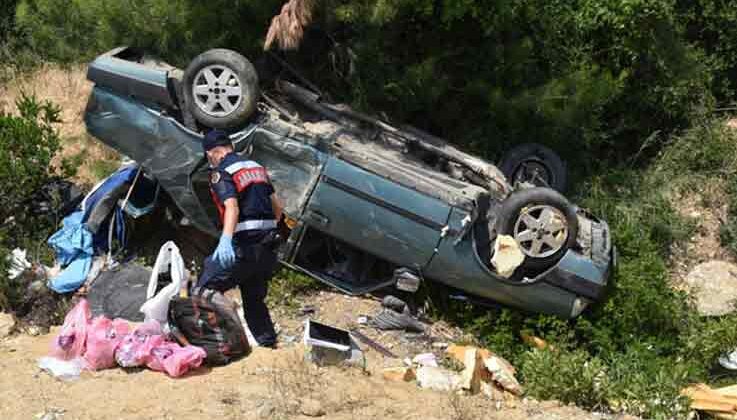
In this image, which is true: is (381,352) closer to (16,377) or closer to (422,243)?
(422,243)

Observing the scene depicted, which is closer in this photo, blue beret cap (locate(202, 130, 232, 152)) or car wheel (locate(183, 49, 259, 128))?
blue beret cap (locate(202, 130, 232, 152))

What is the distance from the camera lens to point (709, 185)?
423 inches

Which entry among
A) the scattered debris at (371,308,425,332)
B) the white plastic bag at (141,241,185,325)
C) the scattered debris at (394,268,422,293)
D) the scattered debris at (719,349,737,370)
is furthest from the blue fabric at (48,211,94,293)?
the scattered debris at (719,349,737,370)

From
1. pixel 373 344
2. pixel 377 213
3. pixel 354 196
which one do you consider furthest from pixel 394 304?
pixel 354 196

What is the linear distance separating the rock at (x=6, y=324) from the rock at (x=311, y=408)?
113 inches

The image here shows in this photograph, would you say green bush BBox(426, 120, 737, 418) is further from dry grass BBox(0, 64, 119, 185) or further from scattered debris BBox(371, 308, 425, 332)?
dry grass BBox(0, 64, 119, 185)

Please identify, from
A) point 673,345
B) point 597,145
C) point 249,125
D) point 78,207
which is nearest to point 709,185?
point 597,145

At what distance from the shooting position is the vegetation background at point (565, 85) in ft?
28.2

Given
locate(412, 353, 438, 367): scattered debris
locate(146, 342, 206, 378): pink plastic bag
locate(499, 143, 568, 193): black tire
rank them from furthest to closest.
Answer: locate(499, 143, 568, 193): black tire, locate(412, 353, 438, 367): scattered debris, locate(146, 342, 206, 378): pink plastic bag

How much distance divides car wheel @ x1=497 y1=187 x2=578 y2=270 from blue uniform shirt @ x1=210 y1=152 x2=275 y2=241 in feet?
6.76

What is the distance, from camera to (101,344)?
6590 mm

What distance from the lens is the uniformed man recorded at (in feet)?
21.7

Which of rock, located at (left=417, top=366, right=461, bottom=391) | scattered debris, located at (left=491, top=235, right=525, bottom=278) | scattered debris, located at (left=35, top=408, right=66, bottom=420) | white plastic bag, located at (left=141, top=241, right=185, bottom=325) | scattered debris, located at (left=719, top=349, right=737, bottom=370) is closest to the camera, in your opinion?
scattered debris, located at (left=35, top=408, right=66, bottom=420)

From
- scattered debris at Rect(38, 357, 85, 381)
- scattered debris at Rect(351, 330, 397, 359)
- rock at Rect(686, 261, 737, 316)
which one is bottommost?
scattered debris at Rect(38, 357, 85, 381)
